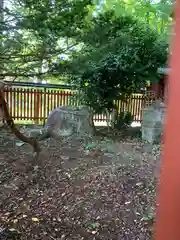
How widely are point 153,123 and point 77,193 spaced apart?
360 cm

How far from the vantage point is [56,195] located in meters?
4.14

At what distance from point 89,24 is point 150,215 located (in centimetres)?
422

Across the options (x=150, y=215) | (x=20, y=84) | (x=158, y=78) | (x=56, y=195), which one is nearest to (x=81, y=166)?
(x=56, y=195)

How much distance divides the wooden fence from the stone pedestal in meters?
1.30

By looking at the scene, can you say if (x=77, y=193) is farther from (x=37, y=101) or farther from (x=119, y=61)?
(x=37, y=101)

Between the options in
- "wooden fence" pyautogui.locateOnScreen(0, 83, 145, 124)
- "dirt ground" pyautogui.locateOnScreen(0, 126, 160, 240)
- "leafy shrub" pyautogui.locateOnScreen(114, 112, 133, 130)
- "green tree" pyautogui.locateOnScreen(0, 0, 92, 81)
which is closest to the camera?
"dirt ground" pyautogui.locateOnScreen(0, 126, 160, 240)

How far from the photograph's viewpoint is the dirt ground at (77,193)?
338 centimetres

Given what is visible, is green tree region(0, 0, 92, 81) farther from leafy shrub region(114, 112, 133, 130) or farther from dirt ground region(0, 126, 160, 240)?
leafy shrub region(114, 112, 133, 130)

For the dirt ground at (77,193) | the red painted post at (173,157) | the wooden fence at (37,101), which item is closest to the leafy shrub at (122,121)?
the wooden fence at (37,101)

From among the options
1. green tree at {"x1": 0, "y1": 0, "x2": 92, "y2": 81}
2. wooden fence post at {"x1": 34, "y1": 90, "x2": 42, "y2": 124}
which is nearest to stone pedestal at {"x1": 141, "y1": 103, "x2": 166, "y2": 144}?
green tree at {"x1": 0, "y1": 0, "x2": 92, "y2": 81}

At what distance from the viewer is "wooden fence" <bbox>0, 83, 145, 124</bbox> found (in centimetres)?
891

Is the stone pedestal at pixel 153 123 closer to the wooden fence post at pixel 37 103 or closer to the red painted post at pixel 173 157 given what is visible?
the wooden fence post at pixel 37 103

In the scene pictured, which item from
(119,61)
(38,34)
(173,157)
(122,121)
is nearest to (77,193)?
(38,34)

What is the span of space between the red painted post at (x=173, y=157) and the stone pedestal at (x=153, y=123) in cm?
642
